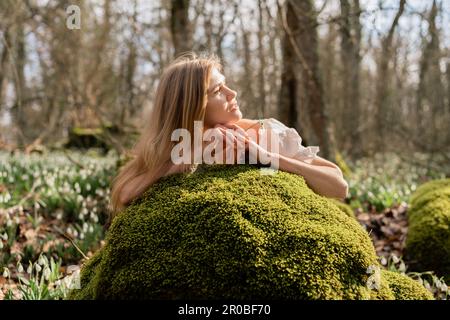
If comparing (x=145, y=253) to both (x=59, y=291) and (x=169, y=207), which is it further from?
(x=59, y=291)

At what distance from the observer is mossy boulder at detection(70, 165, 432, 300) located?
1723 mm

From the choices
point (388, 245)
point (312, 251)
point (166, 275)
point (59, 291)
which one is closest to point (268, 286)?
point (312, 251)

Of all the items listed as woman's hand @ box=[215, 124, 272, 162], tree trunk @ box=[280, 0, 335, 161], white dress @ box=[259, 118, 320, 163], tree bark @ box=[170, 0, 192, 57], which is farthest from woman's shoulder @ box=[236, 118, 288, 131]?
tree trunk @ box=[280, 0, 335, 161]

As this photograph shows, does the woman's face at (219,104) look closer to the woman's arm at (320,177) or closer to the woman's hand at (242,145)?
the woman's hand at (242,145)

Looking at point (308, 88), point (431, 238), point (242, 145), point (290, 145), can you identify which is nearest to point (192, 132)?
point (242, 145)

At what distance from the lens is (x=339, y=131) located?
19266 millimetres

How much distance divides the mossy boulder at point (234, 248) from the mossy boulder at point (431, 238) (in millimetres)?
2323

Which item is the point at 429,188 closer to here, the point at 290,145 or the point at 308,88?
the point at 290,145

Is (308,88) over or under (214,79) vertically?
over

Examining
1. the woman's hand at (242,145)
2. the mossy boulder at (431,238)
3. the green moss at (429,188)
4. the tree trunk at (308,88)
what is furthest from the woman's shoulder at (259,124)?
the tree trunk at (308,88)

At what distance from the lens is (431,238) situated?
408cm

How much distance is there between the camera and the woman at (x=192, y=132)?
2.26m

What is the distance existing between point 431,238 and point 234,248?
2.90 m

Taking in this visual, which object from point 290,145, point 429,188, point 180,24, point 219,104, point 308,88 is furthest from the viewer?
point 308,88
